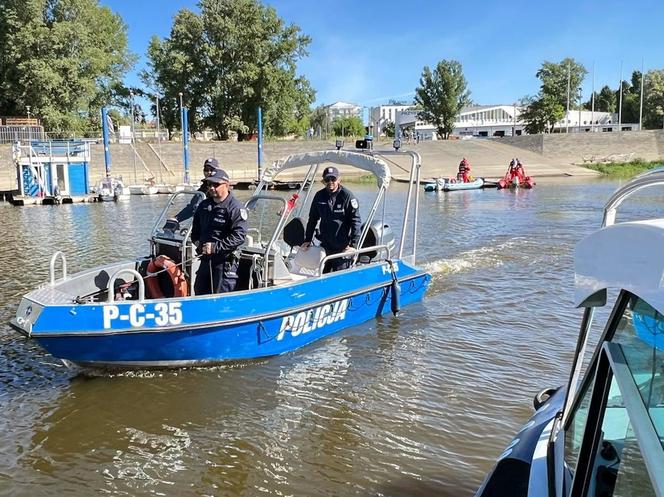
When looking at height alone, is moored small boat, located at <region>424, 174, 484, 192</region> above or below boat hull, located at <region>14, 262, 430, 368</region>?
above

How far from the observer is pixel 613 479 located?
2.02 metres

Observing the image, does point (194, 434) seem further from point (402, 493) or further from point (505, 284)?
point (505, 284)

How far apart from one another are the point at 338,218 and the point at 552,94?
7847 cm

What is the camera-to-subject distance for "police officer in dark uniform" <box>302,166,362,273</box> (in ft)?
27.3

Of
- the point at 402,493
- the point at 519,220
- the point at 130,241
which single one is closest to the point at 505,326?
the point at 402,493

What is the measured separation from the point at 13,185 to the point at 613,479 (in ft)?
132

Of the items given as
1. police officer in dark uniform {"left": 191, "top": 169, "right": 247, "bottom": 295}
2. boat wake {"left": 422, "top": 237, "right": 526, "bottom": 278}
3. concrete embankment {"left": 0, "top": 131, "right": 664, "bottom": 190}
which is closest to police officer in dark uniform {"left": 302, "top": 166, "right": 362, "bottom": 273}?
police officer in dark uniform {"left": 191, "top": 169, "right": 247, "bottom": 295}

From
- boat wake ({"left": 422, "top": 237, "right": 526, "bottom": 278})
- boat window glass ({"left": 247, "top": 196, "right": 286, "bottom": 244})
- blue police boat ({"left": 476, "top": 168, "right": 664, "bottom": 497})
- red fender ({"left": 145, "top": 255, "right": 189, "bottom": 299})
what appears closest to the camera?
blue police boat ({"left": 476, "top": 168, "right": 664, "bottom": 497})

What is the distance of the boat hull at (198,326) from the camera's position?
5.83m

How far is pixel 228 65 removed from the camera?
191ft

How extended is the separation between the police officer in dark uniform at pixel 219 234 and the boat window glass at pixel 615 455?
5.07 m

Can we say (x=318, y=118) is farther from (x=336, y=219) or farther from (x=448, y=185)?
(x=336, y=219)

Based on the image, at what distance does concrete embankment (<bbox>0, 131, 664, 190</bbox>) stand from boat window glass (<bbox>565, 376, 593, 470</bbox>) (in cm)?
3870

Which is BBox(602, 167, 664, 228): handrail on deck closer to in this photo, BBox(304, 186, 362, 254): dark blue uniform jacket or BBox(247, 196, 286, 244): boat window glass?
BBox(247, 196, 286, 244): boat window glass
